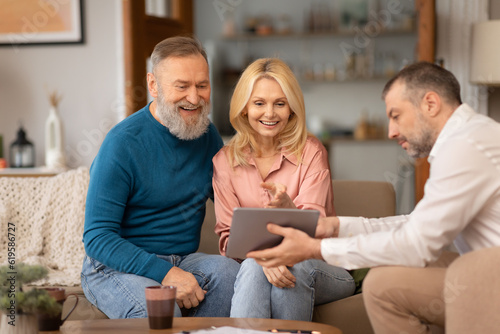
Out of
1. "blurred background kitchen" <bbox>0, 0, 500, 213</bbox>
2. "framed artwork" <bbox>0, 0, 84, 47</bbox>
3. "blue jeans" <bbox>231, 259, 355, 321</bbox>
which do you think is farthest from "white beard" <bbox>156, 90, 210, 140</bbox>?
"framed artwork" <bbox>0, 0, 84, 47</bbox>

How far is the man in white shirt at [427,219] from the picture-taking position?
1436mm

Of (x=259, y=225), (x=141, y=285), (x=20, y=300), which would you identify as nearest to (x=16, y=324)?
(x=20, y=300)

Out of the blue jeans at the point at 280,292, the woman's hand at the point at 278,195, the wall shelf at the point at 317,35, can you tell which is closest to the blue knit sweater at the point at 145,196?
the blue jeans at the point at 280,292

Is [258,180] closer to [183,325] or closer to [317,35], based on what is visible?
[183,325]

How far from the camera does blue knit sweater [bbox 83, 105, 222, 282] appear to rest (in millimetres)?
1842

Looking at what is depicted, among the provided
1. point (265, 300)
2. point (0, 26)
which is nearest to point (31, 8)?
point (0, 26)

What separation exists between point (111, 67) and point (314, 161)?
257 centimetres

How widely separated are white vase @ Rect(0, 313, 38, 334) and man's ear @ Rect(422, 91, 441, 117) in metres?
1.11

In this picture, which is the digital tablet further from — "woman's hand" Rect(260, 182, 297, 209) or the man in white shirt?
"woman's hand" Rect(260, 182, 297, 209)

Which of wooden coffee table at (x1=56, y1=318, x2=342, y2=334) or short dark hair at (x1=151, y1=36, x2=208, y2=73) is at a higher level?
short dark hair at (x1=151, y1=36, x2=208, y2=73)

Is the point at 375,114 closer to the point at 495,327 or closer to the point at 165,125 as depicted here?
the point at 165,125

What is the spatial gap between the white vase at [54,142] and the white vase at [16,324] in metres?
2.65

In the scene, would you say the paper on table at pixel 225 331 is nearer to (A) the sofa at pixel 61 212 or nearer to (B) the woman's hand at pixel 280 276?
(B) the woman's hand at pixel 280 276

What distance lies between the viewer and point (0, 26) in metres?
4.20
